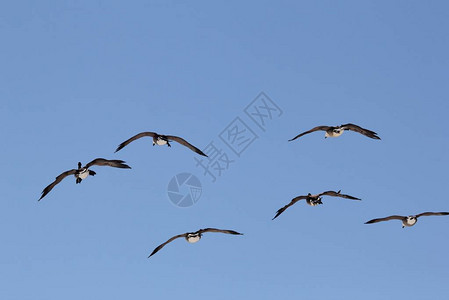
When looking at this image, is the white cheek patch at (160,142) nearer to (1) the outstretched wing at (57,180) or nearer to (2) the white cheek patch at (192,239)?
(1) the outstretched wing at (57,180)

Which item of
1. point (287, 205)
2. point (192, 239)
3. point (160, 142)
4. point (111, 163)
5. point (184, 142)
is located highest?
point (160, 142)

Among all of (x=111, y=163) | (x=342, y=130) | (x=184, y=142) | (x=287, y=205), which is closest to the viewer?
(x=111, y=163)

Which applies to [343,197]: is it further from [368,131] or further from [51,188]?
[51,188]

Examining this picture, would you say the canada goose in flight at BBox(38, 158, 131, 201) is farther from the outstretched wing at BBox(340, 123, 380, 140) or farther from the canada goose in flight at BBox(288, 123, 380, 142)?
the outstretched wing at BBox(340, 123, 380, 140)

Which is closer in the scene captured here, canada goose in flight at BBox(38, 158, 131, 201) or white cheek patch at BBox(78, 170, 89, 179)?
canada goose in flight at BBox(38, 158, 131, 201)

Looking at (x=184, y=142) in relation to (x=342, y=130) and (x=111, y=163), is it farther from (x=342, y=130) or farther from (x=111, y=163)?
(x=342, y=130)

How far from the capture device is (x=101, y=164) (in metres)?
42.9

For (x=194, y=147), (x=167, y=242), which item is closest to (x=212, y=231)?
(x=167, y=242)

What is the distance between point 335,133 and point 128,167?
16128 millimetres

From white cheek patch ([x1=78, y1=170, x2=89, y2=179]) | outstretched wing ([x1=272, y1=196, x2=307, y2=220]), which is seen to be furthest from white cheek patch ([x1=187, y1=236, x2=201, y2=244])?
white cheek patch ([x1=78, y1=170, x2=89, y2=179])

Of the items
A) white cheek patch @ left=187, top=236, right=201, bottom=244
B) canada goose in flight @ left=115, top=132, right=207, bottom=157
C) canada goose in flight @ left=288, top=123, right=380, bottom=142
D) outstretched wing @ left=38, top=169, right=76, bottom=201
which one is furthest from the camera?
canada goose in flight @ left=288, top=123, right=380, bottom=142

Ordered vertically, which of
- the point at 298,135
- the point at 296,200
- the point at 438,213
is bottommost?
the point at 438,213

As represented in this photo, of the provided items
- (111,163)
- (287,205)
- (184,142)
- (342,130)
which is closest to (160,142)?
(184,142)

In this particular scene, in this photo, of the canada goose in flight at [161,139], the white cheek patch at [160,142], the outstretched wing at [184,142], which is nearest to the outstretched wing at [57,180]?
the canada goose in flight at [161,139]
